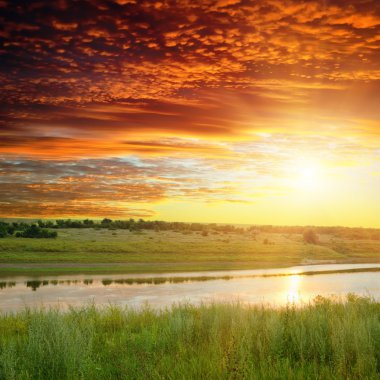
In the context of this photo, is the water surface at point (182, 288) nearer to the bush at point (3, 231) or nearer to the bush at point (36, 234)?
the bush at point (3, 231)

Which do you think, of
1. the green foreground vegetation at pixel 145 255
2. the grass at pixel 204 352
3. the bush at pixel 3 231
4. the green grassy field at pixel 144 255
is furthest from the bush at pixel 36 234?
the grass at pixel 204 352

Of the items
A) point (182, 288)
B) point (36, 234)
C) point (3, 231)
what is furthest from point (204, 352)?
point (36, 234)

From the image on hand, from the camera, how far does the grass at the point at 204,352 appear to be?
7215 millimetres

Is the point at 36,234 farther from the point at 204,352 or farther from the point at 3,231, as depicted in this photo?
the point at 204,352

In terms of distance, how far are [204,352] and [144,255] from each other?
46.7 m

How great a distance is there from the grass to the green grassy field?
34.6 metres

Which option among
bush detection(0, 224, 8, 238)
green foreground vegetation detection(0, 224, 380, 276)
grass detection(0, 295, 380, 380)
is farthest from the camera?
bush detection(0, 224, 8, 238)

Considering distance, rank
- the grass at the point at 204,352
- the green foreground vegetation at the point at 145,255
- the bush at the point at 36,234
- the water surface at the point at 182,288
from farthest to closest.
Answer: the bush at the point at 36,234, the green foreground vegetation at the point at 145,255, the water surface at the point at 182,288, the grass at the point at 204,352

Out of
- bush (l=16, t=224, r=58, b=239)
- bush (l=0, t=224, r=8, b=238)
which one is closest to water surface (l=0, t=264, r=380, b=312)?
bush (l=0, t=224, r=8, b=238)

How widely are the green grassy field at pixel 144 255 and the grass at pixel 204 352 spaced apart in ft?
114

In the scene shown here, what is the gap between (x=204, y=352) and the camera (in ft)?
27.7

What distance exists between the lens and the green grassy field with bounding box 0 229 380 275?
46.3 metres

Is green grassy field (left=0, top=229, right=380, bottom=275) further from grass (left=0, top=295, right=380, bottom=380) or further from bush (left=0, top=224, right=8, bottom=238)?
grass (left=0, top=295, right=380, bottom=380)

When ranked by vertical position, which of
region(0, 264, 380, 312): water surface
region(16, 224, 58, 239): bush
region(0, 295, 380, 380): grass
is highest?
region(16, 224, 58, 239): bush
